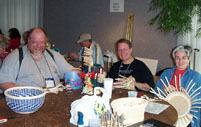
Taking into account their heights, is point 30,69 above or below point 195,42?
below

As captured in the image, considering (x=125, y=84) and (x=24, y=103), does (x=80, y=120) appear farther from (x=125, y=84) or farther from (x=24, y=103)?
(x=125, y=84)

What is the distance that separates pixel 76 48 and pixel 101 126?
180 inches

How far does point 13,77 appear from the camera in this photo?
2.43m

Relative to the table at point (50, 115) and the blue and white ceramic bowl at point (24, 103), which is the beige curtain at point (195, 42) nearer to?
the table at point (50, 115)

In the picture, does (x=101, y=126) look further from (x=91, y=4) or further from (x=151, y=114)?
(x=91, y=4)

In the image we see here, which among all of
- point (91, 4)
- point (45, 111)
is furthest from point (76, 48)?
point (45, 111)

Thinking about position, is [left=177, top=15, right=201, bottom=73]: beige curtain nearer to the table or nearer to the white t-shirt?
the white t-shirt

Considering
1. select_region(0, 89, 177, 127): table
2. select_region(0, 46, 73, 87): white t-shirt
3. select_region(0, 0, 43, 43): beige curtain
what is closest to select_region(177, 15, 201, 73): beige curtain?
select_region(0, 46, 73, 87): white t-shirt

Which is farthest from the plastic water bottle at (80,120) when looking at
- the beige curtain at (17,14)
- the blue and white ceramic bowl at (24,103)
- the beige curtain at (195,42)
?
the beige curtain at (17,14)

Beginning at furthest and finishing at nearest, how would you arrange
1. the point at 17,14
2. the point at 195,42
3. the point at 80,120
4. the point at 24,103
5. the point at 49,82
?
the point at 17,14, the point at 195,42, the point at 49,82, the point at 24,103, the point at 80,120

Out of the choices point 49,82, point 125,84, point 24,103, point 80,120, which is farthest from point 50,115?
point 125,84

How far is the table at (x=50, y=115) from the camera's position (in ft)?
5.18

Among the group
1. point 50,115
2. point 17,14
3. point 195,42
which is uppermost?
point 17,14

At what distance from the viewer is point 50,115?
1718 mm
